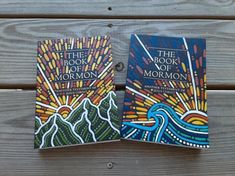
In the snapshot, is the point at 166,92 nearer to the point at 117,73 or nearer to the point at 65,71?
the point at 117,73

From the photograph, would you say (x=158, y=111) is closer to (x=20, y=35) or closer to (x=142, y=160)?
(x=142, y=160)

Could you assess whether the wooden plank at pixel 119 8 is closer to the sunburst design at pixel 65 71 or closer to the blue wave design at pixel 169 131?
the sunburst design at pixel 65 71

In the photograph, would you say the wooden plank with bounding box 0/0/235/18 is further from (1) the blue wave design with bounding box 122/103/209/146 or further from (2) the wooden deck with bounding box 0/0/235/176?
(1) the blue wave design with bounding box 122/103/209/146

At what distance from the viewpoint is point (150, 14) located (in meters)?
0.89

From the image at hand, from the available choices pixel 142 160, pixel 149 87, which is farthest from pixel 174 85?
pixel 142 160

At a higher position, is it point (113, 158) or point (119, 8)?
point (119, 8)

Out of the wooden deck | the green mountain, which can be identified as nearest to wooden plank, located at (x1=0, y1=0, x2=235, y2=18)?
the wooden deck

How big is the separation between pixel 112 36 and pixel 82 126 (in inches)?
8.5

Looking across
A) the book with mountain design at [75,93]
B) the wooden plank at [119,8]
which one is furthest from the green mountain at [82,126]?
the wooden plank at [119,8]

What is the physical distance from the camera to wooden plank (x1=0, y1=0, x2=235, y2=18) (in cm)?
89

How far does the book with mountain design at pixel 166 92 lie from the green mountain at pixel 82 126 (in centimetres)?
3

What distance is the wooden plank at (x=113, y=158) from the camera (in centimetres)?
76

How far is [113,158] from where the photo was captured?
0.77m

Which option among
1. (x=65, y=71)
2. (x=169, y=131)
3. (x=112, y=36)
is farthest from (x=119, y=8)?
(x=169, y=131)
